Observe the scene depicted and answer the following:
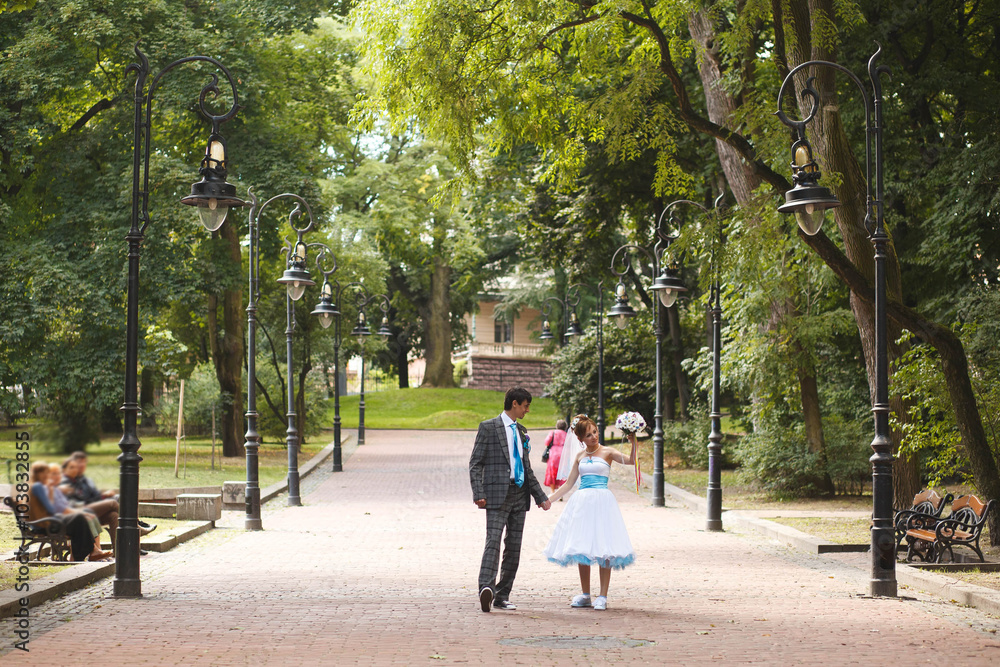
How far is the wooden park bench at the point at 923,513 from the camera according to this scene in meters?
13.0

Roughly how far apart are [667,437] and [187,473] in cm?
1301

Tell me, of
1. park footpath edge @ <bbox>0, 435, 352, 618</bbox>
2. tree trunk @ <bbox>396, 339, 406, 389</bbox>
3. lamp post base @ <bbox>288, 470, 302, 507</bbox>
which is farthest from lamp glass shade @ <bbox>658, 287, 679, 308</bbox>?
tree trunk @ <bbox>396, 339, 406, 389</bbox>

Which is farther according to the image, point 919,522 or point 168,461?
point 168,461

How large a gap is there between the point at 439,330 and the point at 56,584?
49.8 meters

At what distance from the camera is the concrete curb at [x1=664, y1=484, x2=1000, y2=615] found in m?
9.89

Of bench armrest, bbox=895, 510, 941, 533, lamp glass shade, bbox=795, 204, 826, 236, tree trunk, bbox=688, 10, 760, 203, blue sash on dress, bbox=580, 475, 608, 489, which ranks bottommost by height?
bench armrest, bbox=895, 510, 941, 533

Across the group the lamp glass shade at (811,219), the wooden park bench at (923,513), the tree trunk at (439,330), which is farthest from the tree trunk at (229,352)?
the tree trunk at (439,330)

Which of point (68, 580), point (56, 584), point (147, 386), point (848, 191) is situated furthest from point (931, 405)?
point (147, 386)

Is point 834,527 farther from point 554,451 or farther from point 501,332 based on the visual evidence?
point 501,332

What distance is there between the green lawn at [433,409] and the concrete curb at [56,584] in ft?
127

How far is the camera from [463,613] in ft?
30.9

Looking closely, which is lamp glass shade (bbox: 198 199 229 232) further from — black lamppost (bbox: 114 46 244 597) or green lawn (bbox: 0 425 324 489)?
green lawn (bbox: 0 425 324 489)

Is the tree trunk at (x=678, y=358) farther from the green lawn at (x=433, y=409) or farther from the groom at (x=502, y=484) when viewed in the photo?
the groom at (x=502, y=484)

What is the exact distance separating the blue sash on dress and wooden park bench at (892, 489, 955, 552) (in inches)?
190
